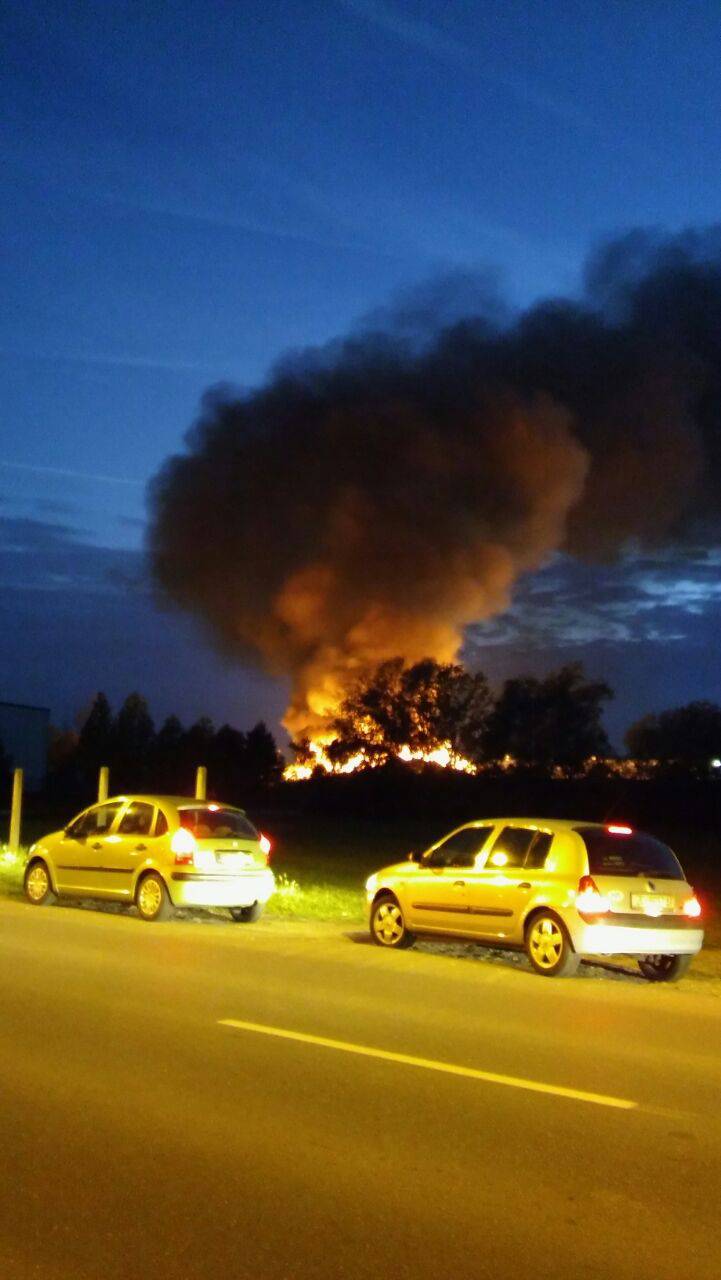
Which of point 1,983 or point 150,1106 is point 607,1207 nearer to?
point 150,1106

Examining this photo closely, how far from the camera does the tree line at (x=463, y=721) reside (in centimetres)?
7106

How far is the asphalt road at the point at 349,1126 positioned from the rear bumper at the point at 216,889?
3.22 metres

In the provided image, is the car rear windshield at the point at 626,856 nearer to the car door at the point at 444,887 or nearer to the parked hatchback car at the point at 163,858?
the car door at the point at 444,887

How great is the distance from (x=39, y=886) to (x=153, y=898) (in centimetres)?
235

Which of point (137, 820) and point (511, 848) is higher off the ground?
point (137, 820)

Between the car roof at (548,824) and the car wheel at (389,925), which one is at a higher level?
the car roof at (548,824)

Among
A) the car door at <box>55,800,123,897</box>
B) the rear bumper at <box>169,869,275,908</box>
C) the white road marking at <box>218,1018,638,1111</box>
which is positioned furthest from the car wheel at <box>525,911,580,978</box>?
the car door at <box>55,800,123,897</box>

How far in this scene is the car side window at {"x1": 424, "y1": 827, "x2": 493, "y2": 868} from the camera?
544 inches

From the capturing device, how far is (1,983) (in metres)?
11.1

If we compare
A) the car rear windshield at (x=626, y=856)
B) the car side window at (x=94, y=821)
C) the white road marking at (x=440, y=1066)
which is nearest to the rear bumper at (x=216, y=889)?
the car side window at (x=94, y=821)

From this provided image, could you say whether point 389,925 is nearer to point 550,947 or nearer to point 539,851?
point 539,851

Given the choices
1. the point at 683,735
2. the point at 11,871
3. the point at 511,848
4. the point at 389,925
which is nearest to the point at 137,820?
the point at 389,925

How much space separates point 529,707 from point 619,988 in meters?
67.3

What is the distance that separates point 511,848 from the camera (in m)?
13.4
